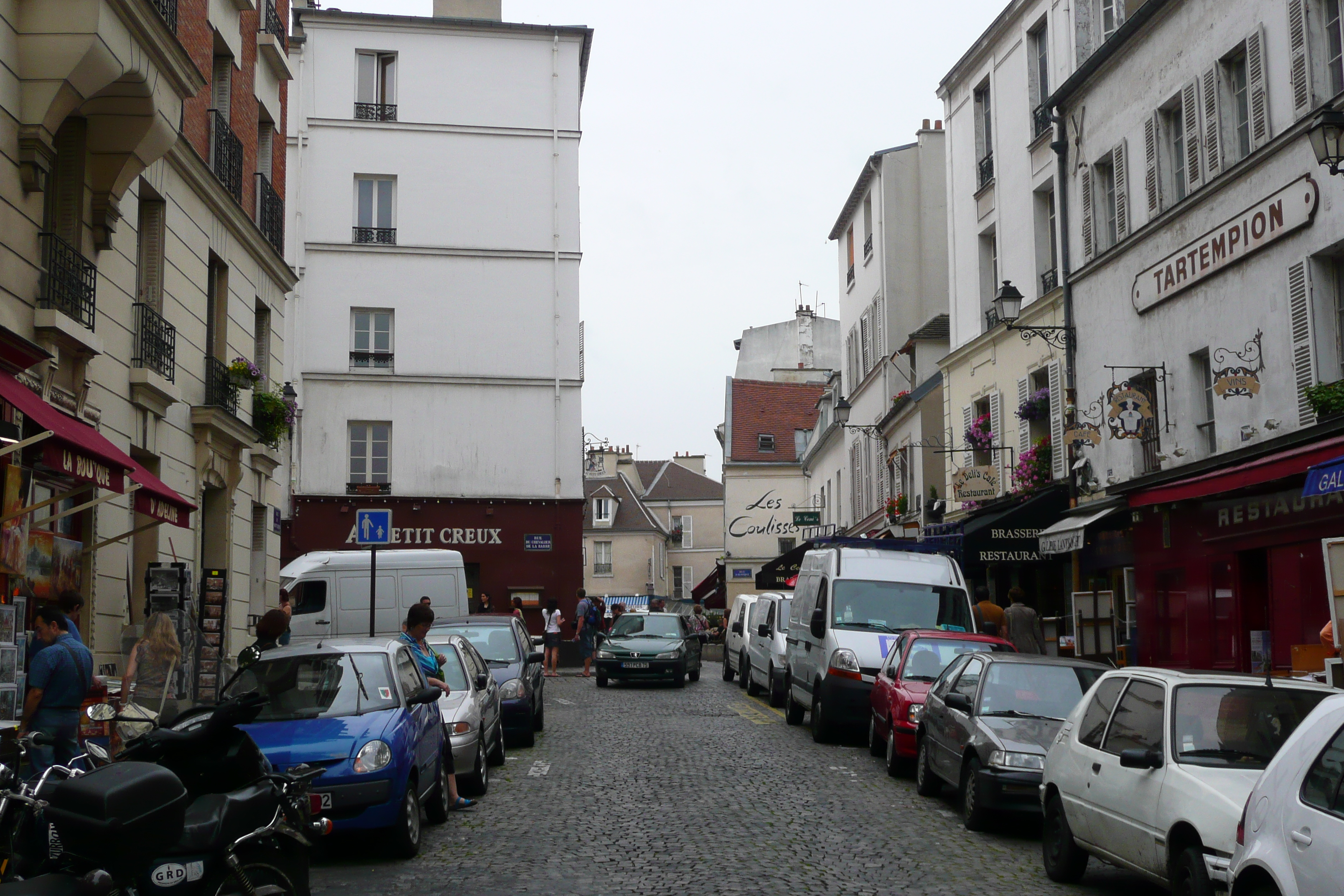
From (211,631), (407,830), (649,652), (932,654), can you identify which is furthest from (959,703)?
(649,652)

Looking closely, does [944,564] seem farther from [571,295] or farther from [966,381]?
[571,295]


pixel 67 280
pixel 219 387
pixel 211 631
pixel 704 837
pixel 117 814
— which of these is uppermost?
pixel 67 280

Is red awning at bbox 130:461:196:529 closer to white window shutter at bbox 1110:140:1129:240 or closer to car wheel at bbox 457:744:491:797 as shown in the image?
car wheel at bbox 457:744:491:797

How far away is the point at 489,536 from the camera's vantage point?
36.2 meters

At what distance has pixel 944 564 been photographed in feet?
59.9

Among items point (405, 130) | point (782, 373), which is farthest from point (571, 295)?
point (782, 373)

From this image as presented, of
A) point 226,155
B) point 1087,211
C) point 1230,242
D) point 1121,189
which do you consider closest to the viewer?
point 1230,242

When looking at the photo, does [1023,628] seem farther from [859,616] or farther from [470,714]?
[470,714]

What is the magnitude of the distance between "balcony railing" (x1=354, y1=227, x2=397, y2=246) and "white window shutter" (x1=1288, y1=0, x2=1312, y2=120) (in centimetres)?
2588

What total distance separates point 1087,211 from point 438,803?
1498 centimetres

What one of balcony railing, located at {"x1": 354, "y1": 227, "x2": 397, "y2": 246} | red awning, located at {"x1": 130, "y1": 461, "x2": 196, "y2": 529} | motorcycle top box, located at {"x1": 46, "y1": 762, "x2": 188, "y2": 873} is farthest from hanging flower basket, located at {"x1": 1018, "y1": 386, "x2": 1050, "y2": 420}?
balcony railing, located at {"x1": 354, "y1": 227, "x2": 397, "y2": 246}

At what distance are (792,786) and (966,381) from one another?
1545 centimetres

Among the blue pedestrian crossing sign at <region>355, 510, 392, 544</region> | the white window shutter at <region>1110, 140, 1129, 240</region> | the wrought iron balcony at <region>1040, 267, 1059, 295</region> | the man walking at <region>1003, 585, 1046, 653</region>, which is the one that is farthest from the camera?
the wrought iron balcony at <region>1040, 267, 1059, 295</region>

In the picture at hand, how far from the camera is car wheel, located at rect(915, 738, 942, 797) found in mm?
12578
